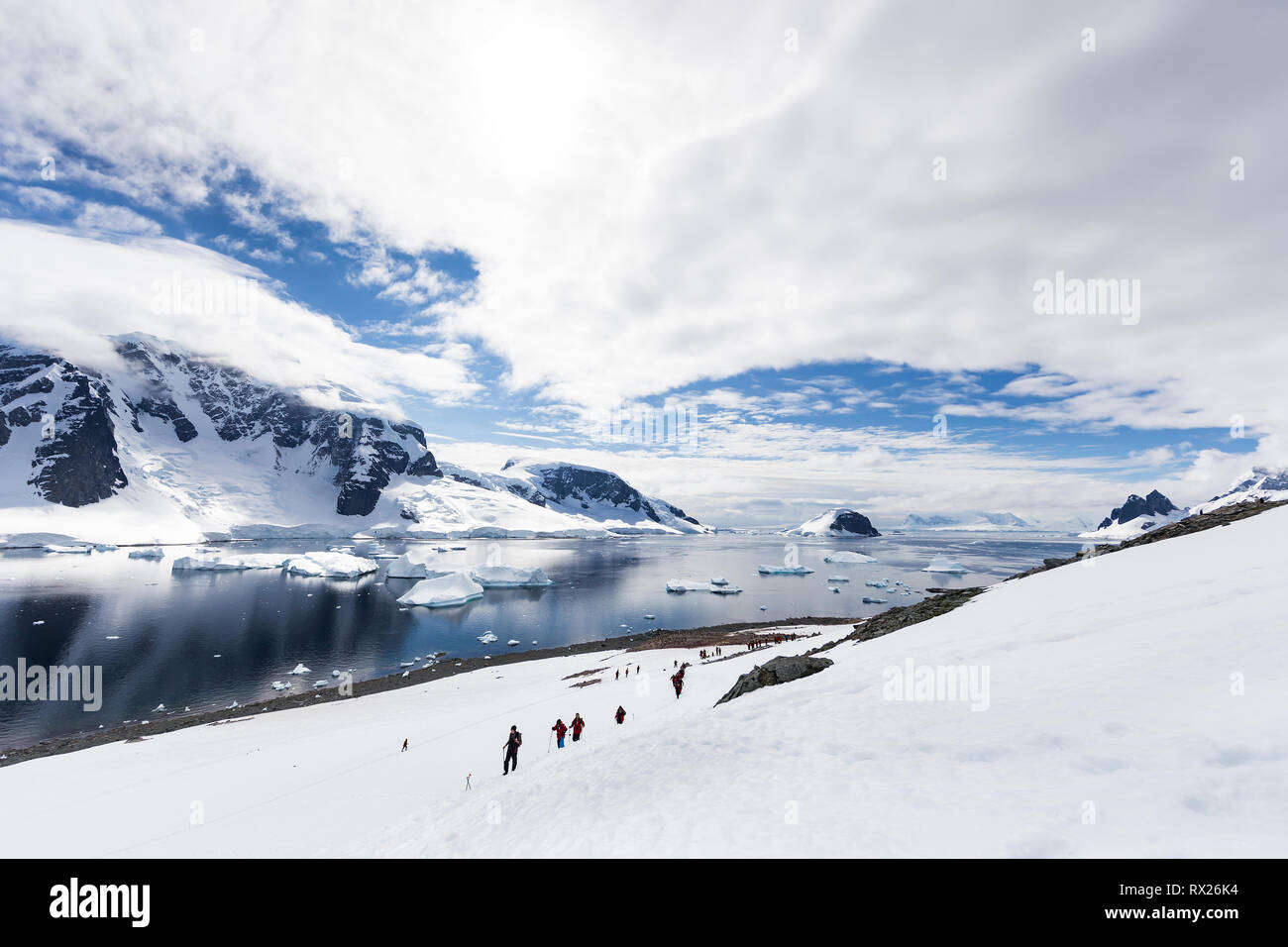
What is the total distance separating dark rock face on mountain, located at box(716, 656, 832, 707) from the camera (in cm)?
1817

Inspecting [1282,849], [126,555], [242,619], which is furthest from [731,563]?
[126,555]

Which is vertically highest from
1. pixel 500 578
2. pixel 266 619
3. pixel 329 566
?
pixel 329 566

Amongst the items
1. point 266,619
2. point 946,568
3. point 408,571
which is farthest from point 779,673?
point 946,568

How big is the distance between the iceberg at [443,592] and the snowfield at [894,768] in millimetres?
54962

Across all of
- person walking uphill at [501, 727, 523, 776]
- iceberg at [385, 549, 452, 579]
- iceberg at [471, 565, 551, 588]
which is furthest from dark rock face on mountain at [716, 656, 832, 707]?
iceberg at [385, 549, 452, 579]

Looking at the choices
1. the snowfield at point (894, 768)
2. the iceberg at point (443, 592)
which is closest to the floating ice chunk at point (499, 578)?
Result: the iceberg at point (443, 592)

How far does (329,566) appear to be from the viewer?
110188 millimetres

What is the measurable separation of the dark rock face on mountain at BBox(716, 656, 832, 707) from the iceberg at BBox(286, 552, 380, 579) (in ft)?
371

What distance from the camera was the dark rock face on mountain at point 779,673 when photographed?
59.6 feet

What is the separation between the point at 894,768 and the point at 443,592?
80.8m

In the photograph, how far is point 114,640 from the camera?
52812 millimetres

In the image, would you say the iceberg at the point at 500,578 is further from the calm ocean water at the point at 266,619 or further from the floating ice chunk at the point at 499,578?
the calm ocean water at the point at 266,619

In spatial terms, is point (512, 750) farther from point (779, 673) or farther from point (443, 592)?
point (443, 592)
